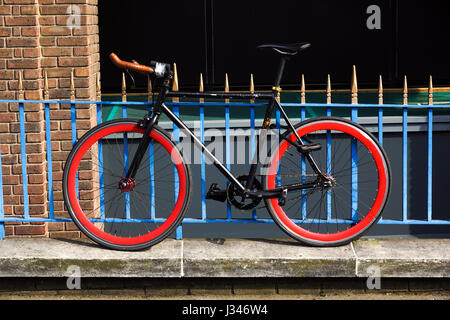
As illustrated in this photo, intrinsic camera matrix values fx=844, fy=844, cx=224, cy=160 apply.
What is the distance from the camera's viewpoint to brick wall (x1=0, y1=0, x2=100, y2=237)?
621 centimetres

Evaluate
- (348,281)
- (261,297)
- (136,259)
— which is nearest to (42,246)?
(136,259)

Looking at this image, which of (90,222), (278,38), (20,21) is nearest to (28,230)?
(90,222)

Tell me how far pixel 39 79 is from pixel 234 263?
6.81ft

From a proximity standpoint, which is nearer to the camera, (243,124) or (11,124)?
(11,124)

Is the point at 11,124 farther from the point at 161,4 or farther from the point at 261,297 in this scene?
the point at 161,4

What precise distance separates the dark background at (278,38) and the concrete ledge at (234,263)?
344 cm

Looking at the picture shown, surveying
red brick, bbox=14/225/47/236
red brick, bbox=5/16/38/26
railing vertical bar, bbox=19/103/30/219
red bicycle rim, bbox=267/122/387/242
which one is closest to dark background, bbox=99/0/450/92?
red brick, bbox=5/16/38/26

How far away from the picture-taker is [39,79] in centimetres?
626

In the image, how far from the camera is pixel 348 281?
555cm

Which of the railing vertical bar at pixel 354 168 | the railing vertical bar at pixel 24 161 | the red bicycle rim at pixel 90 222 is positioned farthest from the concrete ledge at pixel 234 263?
the railing vertical bar at pixel 24 161

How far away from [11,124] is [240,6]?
11.0ft

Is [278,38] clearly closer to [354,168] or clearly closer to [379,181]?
[354,168]

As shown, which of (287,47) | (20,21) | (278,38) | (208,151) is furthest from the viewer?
(278,38)

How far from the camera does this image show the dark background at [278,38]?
867 centimetres
